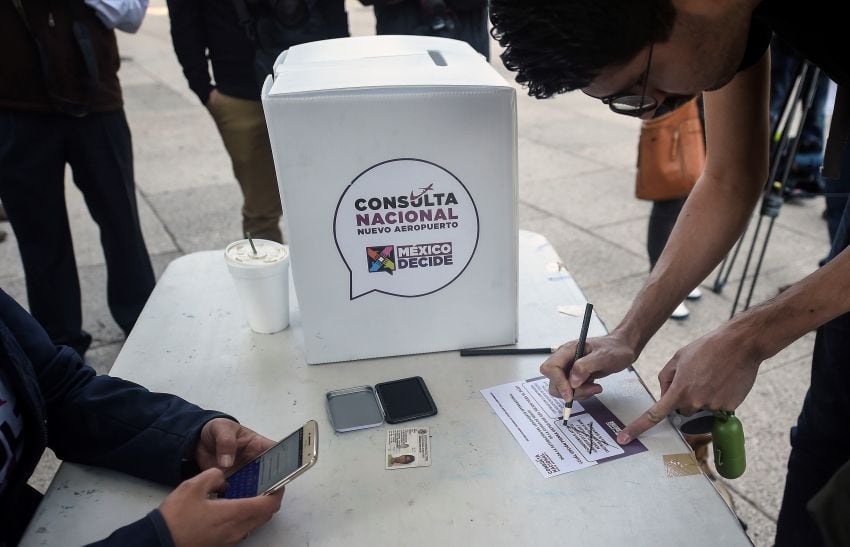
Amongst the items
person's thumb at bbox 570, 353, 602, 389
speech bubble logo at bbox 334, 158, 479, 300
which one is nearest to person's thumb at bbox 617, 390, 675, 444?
person's thumb at bbox 570, 353, 602, 389

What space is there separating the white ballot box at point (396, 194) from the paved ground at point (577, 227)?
1215mm

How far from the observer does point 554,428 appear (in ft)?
3.46

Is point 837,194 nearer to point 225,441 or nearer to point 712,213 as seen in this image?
point 712,213

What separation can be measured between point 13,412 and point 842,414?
140cm

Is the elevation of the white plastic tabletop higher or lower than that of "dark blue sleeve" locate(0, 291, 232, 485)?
lower

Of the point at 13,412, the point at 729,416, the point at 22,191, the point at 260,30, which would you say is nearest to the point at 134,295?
the point at 22,191

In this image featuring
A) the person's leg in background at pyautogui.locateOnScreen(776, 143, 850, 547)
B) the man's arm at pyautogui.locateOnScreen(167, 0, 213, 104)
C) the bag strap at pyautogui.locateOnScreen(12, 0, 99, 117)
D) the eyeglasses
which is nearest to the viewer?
the eyeglasses

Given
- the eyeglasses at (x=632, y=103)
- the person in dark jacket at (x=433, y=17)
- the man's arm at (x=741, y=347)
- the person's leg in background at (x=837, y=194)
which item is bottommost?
the person's leg in background at (x=837, y=194)

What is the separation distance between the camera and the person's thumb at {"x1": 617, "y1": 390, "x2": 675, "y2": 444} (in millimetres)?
972

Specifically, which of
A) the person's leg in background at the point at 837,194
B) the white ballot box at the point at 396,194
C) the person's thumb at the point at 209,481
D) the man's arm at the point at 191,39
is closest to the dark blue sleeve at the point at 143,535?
the person's thumb at the point at 209,481

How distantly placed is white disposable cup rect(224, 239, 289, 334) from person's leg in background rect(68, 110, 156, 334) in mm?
1309

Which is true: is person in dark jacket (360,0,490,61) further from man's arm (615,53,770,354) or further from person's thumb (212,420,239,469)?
person's thumb (212,420,239,469)

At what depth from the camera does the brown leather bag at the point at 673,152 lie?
92.4 inches

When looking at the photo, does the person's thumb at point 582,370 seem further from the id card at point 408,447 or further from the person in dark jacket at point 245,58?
the person in dark jacket at point 245,58
